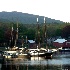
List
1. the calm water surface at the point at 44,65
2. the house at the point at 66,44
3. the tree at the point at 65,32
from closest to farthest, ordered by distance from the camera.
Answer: the calm water surface at the point at 44,65 < the house at the point at 66,44 < the tree at the point at 65,32

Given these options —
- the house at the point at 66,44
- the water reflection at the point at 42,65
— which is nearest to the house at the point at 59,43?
the house at the point at 66,44

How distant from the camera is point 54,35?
19088 centimetres

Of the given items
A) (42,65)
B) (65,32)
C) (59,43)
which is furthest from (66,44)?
(42,65)

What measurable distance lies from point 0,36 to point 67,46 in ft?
86.3

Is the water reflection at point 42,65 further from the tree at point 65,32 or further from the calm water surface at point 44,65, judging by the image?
the tree at point 65,32

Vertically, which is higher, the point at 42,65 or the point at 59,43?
the point at 59,43

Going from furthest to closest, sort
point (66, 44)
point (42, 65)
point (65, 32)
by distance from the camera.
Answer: point (65, 32) → point (66, 44) → point (42, 65)

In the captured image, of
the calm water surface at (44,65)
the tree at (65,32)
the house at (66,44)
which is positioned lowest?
the calm water surface at (44,65)

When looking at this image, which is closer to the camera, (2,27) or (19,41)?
(19,41)

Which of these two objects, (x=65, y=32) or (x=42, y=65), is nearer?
(x=42, y=65)

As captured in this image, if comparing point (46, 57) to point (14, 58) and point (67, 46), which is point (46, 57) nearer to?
point (14, 58)

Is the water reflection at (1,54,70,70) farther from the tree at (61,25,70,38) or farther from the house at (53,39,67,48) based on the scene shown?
the tree at (61,25,70,38)

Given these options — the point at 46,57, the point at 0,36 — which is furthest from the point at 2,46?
the point at 46,57

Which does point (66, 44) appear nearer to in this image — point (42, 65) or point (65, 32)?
point (65, 32)
